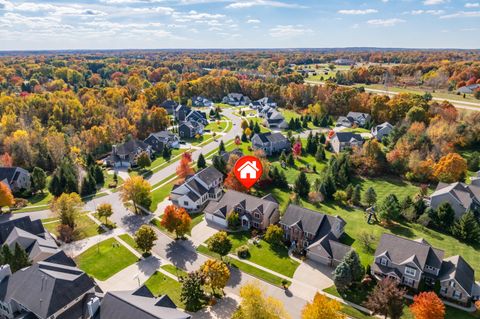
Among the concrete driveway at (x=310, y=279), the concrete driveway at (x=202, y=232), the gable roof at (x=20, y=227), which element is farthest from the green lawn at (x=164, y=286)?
the gable roof at (x=20, y=227)

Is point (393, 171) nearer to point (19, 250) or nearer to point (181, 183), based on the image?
point (181, 183)

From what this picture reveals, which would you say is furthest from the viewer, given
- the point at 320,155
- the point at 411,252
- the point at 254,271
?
the point at 320,155

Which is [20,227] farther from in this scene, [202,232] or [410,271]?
[410,271]

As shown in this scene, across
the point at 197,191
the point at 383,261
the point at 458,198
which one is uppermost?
the point at 458,198

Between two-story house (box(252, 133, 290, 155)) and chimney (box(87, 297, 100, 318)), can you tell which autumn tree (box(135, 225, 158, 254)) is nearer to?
chimney (box(87, 297, 100, 318))

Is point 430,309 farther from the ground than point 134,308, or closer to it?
closer to it

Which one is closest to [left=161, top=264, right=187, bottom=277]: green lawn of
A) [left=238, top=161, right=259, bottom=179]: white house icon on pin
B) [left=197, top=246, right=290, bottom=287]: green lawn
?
[left=197, top=246, right=290, bottom=287]: green lawn

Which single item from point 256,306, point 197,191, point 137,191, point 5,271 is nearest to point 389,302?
point 256,306
